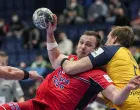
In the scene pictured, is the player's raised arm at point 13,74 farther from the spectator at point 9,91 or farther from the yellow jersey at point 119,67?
the spectator at point 9,91

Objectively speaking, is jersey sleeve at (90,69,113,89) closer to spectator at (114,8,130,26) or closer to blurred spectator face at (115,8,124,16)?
spectator at (114,8,130,26)

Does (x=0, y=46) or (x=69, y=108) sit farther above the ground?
(x=69, y=108)

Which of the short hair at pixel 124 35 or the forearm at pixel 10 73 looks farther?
the short hair at pixel 124 35

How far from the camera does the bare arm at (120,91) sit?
196 inches

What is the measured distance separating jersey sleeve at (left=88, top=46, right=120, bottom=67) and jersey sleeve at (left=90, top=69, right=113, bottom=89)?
98 millimetres

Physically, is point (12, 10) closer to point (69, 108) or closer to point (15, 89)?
point (15, 89)

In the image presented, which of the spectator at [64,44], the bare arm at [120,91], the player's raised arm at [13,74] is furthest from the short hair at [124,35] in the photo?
the spectator at [64,44]

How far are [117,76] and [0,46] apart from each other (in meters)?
11.1

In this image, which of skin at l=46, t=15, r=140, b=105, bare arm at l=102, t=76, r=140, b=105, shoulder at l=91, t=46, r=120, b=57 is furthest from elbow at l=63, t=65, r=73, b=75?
bare arm at l=102, t=76, r=140, b=105

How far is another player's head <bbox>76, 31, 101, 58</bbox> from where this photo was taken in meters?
5.75

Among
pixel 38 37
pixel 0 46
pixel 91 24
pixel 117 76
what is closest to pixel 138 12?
pixel 91 24

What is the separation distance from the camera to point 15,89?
779 cm

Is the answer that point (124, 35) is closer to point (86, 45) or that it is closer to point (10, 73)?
point (86, 45)

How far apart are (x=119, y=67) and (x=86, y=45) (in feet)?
1.60
